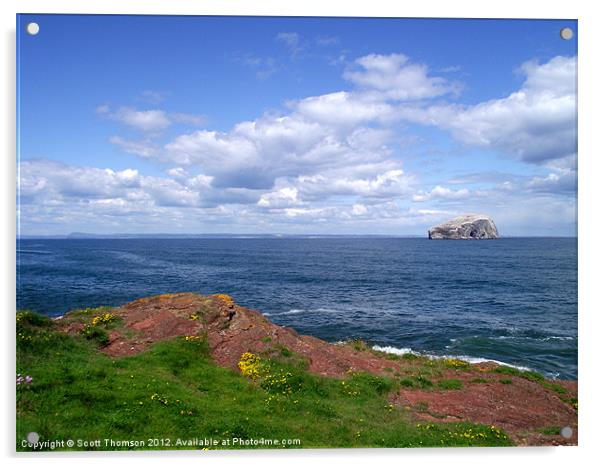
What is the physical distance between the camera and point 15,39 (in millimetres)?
13328

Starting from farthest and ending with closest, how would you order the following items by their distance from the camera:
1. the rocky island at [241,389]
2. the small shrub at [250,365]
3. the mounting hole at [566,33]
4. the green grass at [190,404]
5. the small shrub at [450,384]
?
the small shrub at [450,384] → the small shrub at [250,365] → the mounting hole at [566,33] → the rocky island at [241,389] → the green grass at [190,404]

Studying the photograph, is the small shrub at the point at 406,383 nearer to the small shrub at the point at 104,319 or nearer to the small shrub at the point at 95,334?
the small shrub at the point at 95,334

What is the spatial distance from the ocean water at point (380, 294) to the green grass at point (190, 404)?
12.9 feet

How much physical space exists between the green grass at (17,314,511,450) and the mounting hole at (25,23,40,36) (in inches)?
454

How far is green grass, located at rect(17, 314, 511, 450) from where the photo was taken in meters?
12.0

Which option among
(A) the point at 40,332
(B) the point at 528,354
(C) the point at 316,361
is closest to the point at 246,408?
(C) the point at 316,361

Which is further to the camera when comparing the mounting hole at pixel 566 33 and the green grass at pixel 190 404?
the mounting hole at pixel 566 33

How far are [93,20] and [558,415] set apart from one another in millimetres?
24462

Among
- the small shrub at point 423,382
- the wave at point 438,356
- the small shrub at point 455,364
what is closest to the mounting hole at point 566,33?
the small shrub at point 423,382

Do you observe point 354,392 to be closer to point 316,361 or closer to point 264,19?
point 316,361

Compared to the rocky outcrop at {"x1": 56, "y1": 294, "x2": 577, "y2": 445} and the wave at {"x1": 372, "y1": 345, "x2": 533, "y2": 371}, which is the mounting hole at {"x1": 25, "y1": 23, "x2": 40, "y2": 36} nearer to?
the rocky outcrop at {"x1": 56, "y1": 294, "x2": 577, "y2": 445}

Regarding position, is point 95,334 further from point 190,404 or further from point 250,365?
point 250,365

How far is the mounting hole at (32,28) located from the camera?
13.3 meters

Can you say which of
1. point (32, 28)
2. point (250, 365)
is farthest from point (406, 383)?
point (32, 28)
